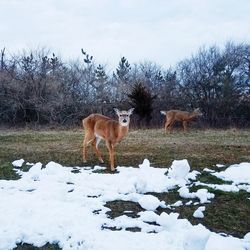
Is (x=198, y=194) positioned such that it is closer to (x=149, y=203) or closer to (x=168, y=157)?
(x=149, y=203)

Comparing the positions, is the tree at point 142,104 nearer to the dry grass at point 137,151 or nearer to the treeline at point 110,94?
the treeline at point 110,94

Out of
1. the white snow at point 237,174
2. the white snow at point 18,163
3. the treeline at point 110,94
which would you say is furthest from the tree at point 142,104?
the white snow at point 237,174

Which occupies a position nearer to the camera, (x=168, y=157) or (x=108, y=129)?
(x=108, y=129)

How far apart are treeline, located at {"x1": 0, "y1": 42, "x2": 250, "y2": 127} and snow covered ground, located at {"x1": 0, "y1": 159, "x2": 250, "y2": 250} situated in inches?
678

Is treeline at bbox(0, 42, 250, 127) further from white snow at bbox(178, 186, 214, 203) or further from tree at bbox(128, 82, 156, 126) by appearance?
white snow at bbox(178, 186, 214, 203)

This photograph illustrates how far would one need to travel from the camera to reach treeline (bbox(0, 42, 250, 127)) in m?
27.6

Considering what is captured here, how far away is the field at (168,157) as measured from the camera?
21.3 feet

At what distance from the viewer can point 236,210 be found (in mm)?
6859

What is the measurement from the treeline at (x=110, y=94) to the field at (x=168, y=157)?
1104 cm

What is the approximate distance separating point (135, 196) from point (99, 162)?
361 centimetres

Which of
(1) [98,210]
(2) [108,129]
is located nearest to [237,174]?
(2) [108,129]

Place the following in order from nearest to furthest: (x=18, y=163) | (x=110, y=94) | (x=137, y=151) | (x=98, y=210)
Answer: (x=98, y=210) < (x=18, y=163) < (x=137, y=151) < (x=110, y=94)

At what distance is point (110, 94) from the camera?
111 ft

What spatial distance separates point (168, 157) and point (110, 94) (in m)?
22.9
